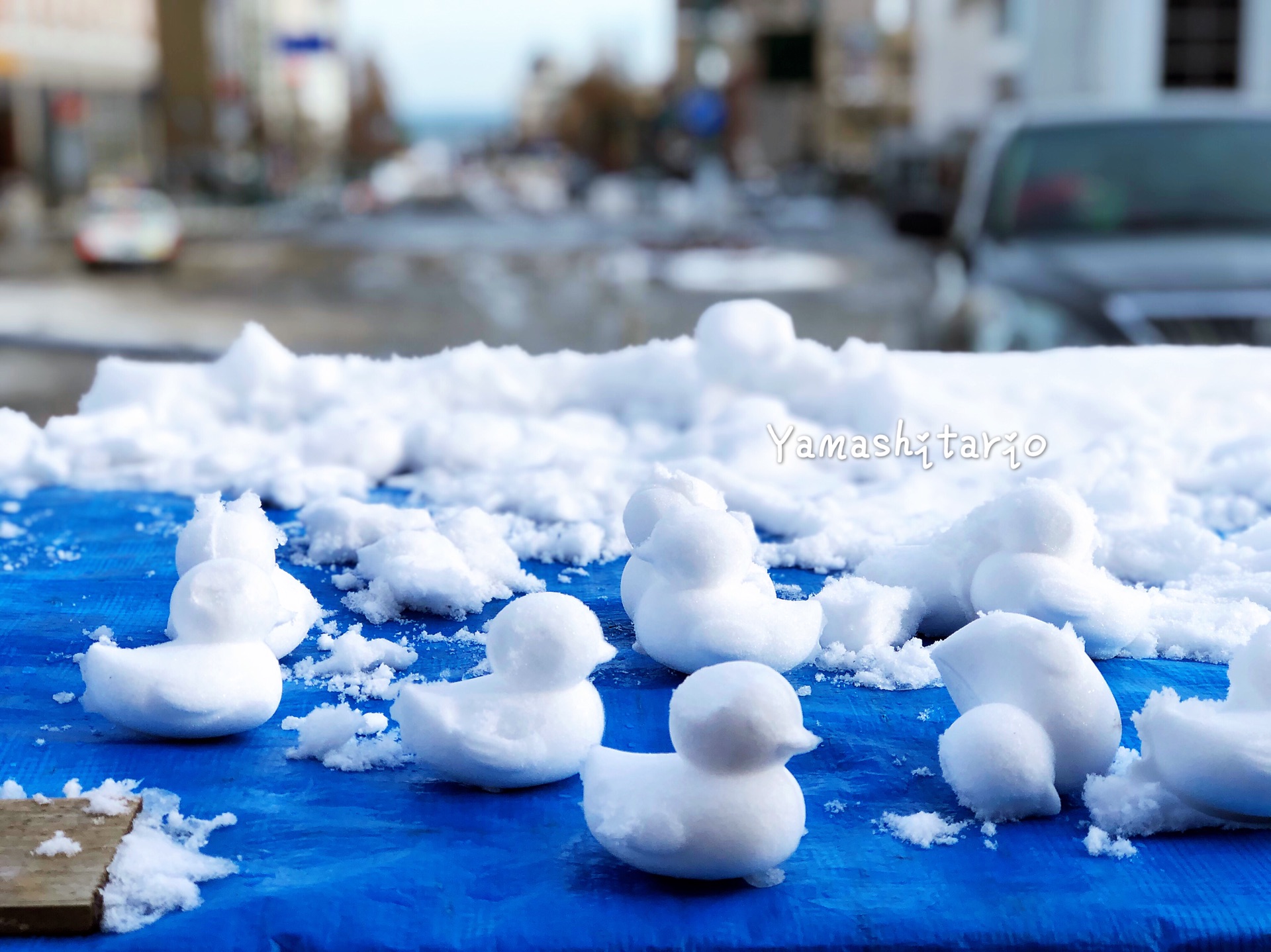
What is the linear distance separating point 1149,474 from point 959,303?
2.84 meters

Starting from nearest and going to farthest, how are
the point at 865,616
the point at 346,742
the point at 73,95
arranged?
the point at 346,742 → the point at 865,616 → the point at 73,95

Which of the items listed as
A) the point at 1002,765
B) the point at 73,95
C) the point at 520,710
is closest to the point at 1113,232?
the point at 1002,765

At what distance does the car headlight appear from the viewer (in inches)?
215

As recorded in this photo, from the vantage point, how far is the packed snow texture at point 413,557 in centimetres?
245

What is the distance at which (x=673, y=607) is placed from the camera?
2115mm

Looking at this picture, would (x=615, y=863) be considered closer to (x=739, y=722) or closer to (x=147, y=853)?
(x=739, y=722)

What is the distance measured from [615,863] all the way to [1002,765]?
45 centimetres

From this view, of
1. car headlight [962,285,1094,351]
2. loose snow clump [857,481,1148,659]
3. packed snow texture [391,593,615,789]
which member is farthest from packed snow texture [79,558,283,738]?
car headlight [962,285,1094,351]

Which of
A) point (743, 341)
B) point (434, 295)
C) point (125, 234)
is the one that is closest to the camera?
point (743, 341)

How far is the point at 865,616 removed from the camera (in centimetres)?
226

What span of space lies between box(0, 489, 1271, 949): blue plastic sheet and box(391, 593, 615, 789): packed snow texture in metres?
0.05

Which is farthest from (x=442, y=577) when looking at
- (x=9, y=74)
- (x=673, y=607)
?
(x=9, y=74)

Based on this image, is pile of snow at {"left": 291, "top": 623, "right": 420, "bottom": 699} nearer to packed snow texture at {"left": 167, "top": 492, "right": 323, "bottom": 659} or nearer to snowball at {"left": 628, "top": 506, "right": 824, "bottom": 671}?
packed snow texture at {"left": 167, "top": 492, "right": 323, "bottom": 659}

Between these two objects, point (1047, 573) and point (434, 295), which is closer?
point (1047, 573)
